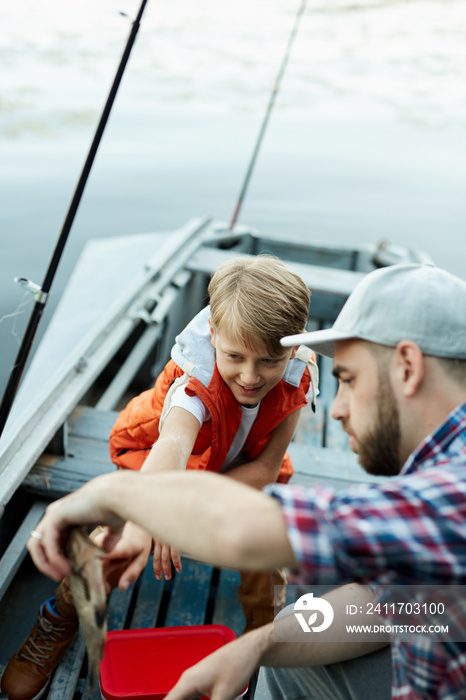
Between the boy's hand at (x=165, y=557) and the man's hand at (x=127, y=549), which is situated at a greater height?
the man's hand at (x=127, y=549)

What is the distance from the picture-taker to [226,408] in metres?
1.81

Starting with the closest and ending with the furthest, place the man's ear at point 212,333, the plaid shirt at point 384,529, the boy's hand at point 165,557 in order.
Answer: the plaid shirt at point 384,529
the boy's hand at point 165,557
the man's ear at point 212,333

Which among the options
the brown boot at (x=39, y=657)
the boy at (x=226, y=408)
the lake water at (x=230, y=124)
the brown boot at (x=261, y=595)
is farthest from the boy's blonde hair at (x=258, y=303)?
the lake water at (x=230, y=124)

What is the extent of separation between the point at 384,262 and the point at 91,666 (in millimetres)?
4611

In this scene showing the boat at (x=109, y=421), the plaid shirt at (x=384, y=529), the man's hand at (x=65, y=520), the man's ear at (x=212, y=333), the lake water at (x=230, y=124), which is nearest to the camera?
the plaid shirt at (x=384, y=529)

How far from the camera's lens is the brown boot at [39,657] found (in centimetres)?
177

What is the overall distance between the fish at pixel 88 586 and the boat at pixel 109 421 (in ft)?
2.77

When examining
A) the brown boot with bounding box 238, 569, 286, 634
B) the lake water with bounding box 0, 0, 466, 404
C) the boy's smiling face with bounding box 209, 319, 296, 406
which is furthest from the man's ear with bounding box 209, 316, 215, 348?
the lake water with bounding box 0, 0, 466, 404

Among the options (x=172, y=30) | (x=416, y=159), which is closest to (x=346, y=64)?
(x=172, y=30)

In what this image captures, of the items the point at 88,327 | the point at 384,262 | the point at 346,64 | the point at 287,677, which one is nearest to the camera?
the point at 287,677

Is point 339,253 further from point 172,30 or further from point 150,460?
point 172,30

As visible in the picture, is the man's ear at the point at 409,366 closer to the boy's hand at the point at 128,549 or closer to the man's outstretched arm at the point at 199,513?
the man's outstretched arm at the point at 199,513

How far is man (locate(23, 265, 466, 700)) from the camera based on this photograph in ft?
2.93

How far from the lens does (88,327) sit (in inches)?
160
